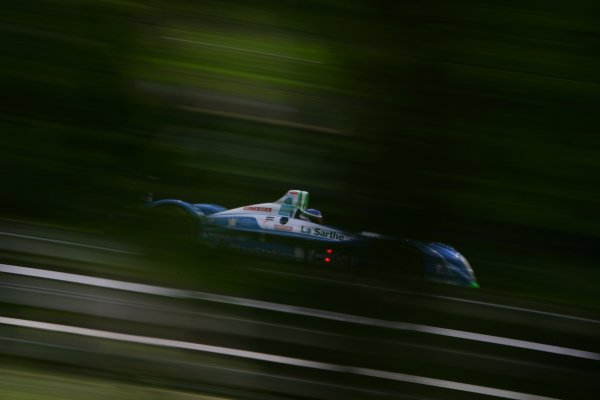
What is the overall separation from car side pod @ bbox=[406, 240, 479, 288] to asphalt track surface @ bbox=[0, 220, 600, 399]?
0.07m

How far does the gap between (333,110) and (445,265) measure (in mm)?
490

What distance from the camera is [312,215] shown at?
235 centimetres

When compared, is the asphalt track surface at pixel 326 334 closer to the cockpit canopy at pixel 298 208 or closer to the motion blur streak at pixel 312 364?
the motion blur streak at pixel 312 364

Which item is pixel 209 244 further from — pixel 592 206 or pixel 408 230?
pixel 592 206

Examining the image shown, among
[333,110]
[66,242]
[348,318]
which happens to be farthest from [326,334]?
[66,242]

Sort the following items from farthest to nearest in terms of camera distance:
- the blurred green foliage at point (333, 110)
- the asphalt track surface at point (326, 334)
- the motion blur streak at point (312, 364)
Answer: the motion blur streak at point (312, 364) → the asphalt track surface at point (326, 334) → the blurred green foliage at point (333, 110)

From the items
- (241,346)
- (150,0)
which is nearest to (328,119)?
(150,0)

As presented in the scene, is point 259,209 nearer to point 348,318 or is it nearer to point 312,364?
point 348,318

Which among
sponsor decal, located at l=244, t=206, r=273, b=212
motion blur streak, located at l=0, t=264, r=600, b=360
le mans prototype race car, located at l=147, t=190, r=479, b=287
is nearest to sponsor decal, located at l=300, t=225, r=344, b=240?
le mans prototype race car, located at l=147, t=190, r=479, b=287

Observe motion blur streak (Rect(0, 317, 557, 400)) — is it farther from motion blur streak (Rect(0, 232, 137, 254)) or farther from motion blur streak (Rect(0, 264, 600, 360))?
motion blur streak (Rect(0, 232, 137, 254))

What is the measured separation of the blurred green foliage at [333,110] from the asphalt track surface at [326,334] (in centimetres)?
19

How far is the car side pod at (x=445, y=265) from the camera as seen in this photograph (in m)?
2.30

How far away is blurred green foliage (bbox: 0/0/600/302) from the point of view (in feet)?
7.46

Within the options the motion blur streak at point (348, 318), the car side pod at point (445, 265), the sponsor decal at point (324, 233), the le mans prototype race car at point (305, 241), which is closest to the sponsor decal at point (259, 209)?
the le mans prototype race car at point (305, 241)
